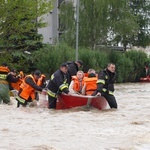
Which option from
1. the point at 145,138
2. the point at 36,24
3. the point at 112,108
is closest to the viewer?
the point at 145,138

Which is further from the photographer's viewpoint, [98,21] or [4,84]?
[98,21]

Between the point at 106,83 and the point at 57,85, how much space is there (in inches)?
60.2

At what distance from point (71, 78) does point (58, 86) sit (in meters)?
2.70

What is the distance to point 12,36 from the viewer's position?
97.3ft

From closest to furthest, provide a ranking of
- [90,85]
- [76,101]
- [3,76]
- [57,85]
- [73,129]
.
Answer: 1. [73,129]
2. [57,85]
3. [76,101]
4. [90,85]
5. [3,76]

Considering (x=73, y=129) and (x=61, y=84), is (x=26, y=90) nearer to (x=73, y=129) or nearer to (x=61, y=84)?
(x=61, y=84)

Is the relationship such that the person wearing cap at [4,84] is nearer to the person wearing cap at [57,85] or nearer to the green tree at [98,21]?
the person wearing cap at [57,85]

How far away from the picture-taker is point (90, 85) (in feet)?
52.3

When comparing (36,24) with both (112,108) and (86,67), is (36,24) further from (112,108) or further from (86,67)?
(112,108)

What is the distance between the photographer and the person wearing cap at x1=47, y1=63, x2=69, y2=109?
15.0 metres

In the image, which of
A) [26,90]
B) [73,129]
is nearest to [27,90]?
[26,90]

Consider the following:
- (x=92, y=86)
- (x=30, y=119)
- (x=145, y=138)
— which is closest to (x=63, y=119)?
(x=30, y=119)

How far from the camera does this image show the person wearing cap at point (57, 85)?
1499 cm

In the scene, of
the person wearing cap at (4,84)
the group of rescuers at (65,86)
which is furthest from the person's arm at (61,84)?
the person wearing cap at (4,84)
